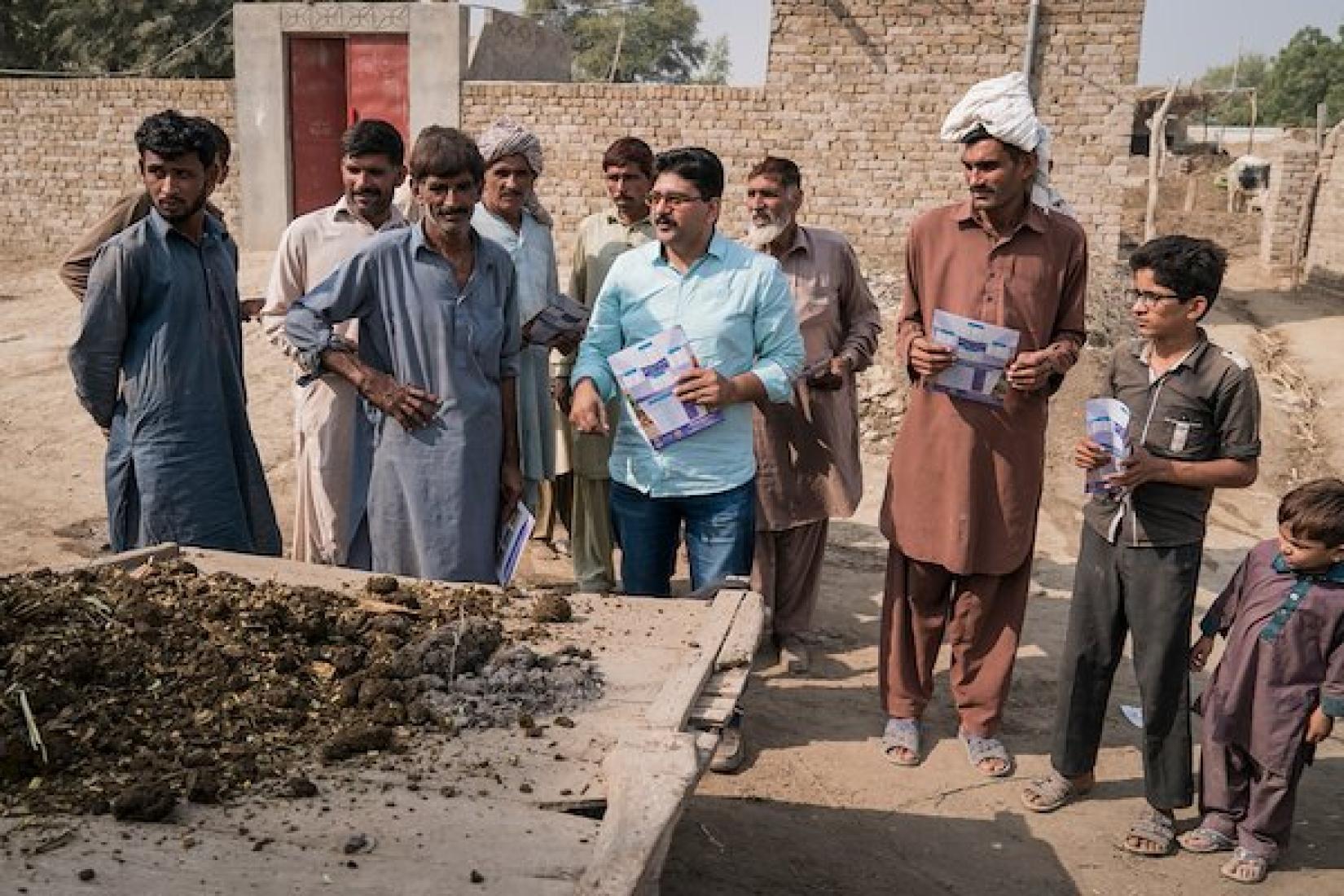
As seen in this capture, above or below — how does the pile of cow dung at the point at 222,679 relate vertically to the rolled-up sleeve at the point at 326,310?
below

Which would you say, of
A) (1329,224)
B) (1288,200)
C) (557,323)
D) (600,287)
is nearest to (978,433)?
(557,323)

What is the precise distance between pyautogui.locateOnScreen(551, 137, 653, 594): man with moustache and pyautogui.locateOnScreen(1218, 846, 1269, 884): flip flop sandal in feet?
7.77

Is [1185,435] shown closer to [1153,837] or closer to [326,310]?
[1153,837]

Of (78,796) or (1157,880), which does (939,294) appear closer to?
(1157,880)

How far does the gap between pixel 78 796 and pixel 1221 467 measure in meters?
2.79

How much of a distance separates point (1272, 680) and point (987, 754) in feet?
3.13

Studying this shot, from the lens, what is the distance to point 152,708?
2.08 metres

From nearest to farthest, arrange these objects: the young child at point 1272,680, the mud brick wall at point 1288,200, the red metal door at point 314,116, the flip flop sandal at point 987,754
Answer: the young child at point 1272,680 < the flip flop sandal at point 987,754 < the red metal door at point 314,116 < the mud brick wall at point 1288,200

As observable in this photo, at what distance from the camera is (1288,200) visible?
15.8 m

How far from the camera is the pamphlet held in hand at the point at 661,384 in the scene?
3.25 m

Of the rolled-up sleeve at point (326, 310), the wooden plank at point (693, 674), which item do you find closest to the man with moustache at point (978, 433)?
the wooden plank at point (693, 674)

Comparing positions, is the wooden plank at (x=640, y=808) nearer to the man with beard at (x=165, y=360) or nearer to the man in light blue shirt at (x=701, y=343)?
the man in light blue shirt at (x=701, y=343)

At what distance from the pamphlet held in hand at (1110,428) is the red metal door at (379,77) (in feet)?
37.4

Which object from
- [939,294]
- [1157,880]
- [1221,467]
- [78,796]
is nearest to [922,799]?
[1157,880]
